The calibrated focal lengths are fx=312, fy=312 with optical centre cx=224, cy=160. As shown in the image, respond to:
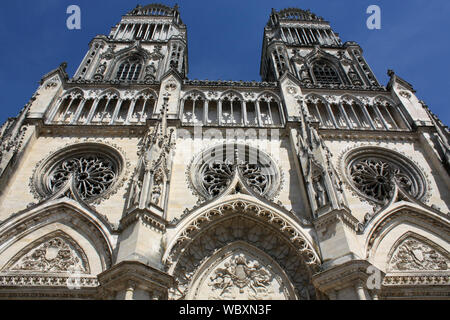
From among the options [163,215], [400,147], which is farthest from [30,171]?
[400,147]

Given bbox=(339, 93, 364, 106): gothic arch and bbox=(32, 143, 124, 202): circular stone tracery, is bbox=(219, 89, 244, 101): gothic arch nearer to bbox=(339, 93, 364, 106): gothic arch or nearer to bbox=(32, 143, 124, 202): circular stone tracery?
bbox=(339, 93, 364, 106): gothic arch

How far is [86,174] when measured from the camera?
13.4 m

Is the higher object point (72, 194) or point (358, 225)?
point (72, 194)

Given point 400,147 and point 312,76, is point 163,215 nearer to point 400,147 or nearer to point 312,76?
point 400,147

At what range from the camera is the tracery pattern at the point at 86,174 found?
42.3ft

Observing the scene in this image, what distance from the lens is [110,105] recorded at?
55.4 ft

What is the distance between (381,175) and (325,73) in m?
11.3

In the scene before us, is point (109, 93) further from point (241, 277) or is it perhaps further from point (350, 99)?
point (350, 99)

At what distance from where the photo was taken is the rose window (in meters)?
12.8

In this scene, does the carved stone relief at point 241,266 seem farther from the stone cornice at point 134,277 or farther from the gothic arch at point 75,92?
the gothic arch at point 75,92

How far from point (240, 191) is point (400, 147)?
28.4 ft

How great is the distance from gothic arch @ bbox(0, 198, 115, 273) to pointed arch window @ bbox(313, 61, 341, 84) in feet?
56.9

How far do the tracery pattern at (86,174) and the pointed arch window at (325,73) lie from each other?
15455 mm

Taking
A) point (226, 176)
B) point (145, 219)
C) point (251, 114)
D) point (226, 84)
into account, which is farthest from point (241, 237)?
point (226, 84)
